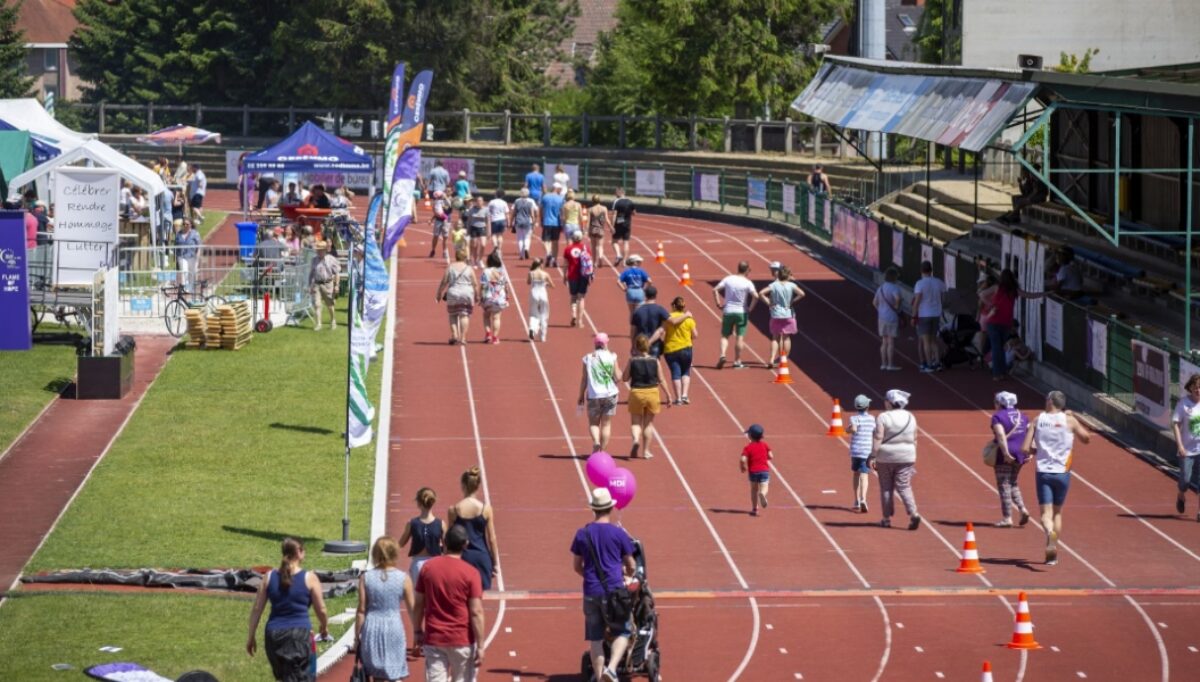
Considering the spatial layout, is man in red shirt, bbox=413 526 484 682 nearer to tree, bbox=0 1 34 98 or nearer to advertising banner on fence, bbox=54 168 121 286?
advertising banner on fence, bbox=54 168 121 286

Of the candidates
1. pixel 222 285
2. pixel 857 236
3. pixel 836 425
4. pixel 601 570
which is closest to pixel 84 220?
pixel 222 285

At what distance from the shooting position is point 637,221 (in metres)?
54.2

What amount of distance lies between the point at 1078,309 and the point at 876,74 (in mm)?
11187

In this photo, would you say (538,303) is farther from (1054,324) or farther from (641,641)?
(641,641)

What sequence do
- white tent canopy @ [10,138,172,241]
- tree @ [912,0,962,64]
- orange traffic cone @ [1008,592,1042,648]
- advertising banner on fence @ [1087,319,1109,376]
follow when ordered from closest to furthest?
orange traffic cone @ [1008,592,1042,648], advertising banner on fence @ [1087,319,1109,376], white tent canopy @ [10,138,172,241], tree @ [912,0,962,64]

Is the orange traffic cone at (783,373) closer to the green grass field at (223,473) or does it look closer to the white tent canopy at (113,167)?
the green grass field at (223,473)

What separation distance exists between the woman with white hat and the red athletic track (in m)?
0.48

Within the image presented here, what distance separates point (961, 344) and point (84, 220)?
50.2 feet

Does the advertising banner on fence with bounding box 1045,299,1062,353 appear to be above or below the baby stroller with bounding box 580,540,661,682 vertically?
above

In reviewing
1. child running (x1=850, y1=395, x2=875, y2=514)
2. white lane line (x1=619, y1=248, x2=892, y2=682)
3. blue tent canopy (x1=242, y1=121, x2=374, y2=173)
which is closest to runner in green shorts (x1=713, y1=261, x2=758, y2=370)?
white lane line (x1=619, y1=248, x2=892, y2=682)

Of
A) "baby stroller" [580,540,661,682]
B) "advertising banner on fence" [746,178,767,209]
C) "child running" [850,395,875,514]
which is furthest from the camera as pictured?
"advertising banner on fence" [746,178,767,209]

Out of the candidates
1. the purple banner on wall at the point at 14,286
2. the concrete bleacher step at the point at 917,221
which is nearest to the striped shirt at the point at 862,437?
the purple banner on wall at the point at 14,286

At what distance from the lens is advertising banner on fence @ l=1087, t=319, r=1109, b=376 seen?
2678 cm

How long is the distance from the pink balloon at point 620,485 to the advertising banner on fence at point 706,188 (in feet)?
122
